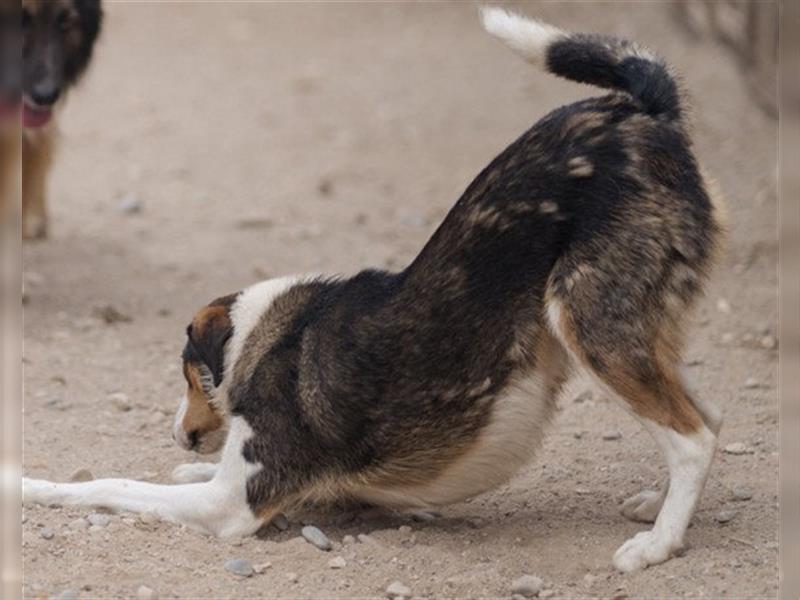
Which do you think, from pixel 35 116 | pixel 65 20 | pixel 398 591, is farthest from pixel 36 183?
pixel 398 591

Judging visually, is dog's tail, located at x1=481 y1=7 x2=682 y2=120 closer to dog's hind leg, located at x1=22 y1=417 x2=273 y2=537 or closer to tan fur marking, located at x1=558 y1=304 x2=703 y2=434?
tan fur marking, located at x1=558 y1=304 x2=703 y2=434

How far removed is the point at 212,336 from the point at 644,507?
4.73 ft

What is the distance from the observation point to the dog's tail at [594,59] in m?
4.57

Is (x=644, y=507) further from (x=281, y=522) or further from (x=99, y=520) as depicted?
(x=99, y=520)

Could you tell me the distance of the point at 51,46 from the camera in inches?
288

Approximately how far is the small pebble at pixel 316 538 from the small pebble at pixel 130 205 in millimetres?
4787

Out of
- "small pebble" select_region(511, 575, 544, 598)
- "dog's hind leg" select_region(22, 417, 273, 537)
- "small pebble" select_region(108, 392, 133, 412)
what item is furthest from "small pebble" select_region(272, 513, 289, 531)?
"small pebble" select_region(108, 392, 133, 412)

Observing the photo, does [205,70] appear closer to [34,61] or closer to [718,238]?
[34,61]

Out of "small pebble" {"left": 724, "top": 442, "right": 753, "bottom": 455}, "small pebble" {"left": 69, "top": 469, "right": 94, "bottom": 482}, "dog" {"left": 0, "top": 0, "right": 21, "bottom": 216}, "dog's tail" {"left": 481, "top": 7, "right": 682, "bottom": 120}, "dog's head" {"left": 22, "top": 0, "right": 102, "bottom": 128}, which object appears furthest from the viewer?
"dog's head" {"left": 22, "top": 0, "right": 102, "bottom": 128}

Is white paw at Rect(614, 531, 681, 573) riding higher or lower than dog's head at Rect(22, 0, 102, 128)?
higher

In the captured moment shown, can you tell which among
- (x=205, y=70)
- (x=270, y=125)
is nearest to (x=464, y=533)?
(x=270, y=125)

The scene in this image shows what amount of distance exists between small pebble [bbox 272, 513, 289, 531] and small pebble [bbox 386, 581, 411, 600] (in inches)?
23.2

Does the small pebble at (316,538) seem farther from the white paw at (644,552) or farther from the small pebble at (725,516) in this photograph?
the small pebble at (725,516)

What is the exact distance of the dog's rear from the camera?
4359 millimetres
